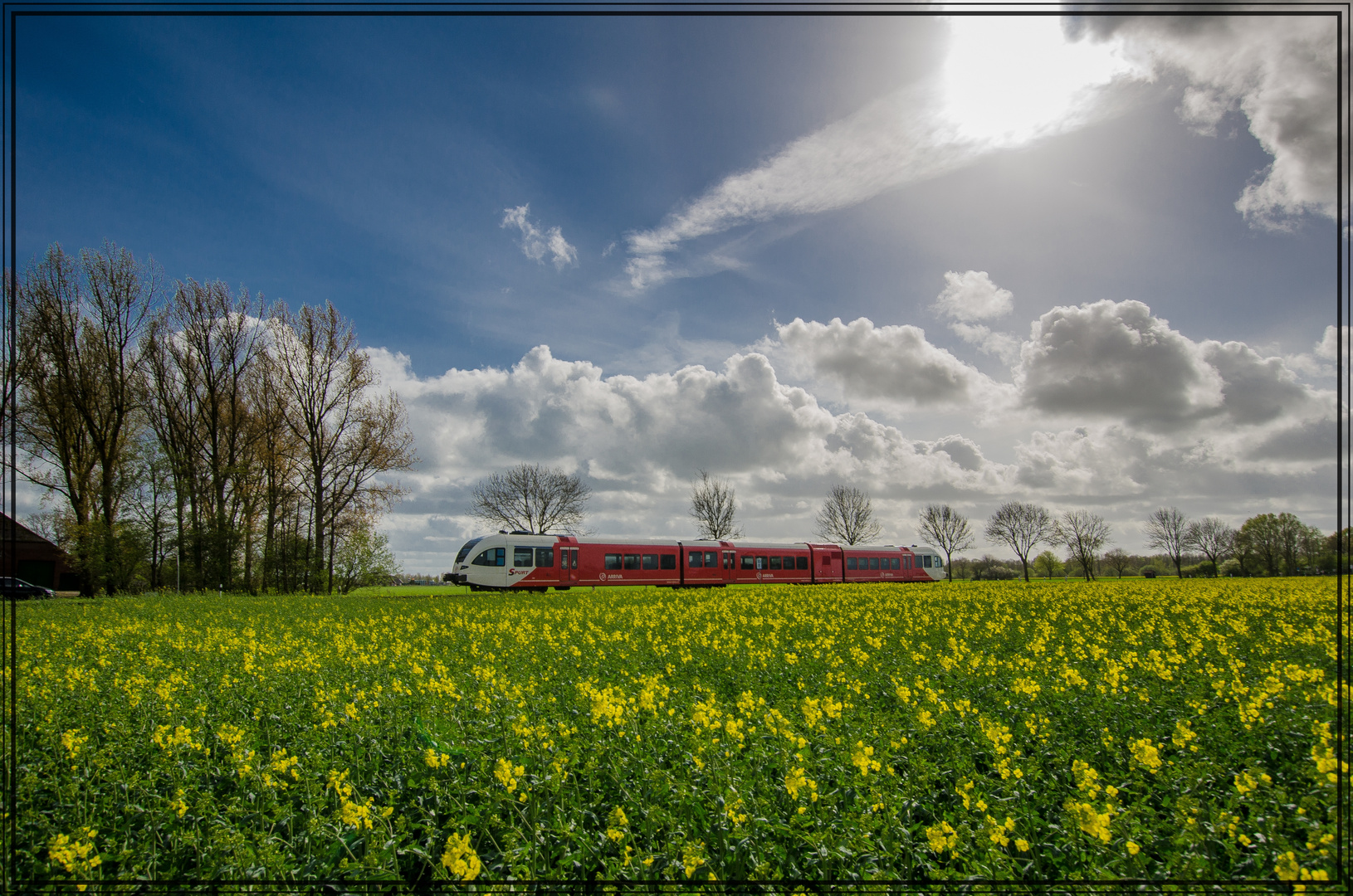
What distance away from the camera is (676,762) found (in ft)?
14.0

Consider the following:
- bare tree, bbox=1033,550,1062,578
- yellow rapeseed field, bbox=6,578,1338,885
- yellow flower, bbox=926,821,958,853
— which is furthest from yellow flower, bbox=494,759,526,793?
bare tree, bbox=1033,550,1062,578

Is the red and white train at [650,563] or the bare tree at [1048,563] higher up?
the red and white train at [650,563]

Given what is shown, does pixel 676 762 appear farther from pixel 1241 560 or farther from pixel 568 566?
pixel 1241 560

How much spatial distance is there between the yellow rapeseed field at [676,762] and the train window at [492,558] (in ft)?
59.9

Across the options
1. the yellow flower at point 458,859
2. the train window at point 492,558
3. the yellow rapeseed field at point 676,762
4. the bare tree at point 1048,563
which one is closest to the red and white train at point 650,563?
the train window at point 492,558

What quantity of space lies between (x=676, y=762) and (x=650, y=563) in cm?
→ 2739

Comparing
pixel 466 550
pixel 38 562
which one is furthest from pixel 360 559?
pixel 38 562

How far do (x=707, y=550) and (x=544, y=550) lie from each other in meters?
9.11

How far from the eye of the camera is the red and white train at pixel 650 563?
92.5 feet

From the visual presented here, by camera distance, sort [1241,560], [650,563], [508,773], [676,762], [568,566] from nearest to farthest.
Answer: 1. [508,773]
2. [676,762]
3. [568,566]
4. [650,563]
5. [1241,560]

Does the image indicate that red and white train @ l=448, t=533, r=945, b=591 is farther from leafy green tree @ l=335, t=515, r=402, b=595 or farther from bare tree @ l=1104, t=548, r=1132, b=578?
bare tree @ l=1104, t=548, r=1132, b=578

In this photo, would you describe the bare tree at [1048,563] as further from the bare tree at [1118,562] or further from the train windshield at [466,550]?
the train windshield at [466,550]

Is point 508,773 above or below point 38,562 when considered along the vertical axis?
above

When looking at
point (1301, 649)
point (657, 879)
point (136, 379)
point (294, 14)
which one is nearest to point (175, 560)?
point (136, 379)
